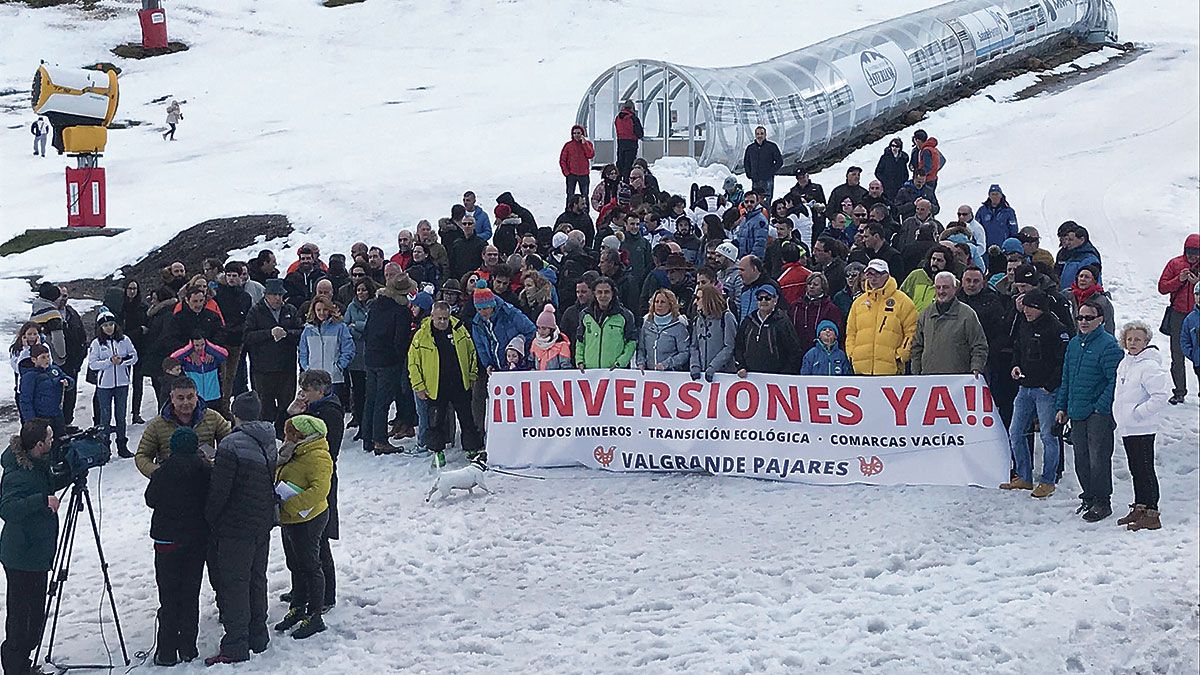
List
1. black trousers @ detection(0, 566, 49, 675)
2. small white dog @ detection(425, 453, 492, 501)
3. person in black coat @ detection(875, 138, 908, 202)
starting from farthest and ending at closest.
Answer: person in black coat @ detection(875, 138, 908, 202) < small white dog @ detection(425, 453, 492, 501) < black trousers @ detection(0, 566, 49, 675)

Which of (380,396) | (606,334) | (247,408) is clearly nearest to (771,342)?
(606,334)

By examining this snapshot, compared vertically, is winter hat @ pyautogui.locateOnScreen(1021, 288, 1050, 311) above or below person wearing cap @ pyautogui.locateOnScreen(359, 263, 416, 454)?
above

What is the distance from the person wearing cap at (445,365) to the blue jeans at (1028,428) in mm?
4585

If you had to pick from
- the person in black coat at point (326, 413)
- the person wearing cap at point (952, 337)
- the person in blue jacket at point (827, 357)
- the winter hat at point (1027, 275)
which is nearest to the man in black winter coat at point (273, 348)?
the person in black coat at point (326, 413)

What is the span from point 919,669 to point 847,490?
2.98 meters

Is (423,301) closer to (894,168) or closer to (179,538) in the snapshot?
(179,538)

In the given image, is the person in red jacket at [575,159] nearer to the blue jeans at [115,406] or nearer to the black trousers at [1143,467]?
the blue jeans at [115,406]

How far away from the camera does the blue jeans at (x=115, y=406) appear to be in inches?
504

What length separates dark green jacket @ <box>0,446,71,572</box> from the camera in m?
7.92

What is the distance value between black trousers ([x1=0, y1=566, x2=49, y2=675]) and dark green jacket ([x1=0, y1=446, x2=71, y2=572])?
9cm

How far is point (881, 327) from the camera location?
10906mm

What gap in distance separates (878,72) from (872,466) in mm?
18658

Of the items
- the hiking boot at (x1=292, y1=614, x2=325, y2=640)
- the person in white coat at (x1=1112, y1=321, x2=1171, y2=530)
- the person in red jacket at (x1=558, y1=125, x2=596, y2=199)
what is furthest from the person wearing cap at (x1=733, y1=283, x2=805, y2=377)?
the person in red jacket at (x1=558, y1=125, x2=596, y2=199)

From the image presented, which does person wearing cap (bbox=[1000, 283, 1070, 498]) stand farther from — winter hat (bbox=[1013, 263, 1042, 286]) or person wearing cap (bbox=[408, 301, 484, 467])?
person wearing cap (bbox=[408, 301, 484, 467])
